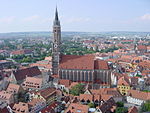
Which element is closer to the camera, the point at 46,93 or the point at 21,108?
the point at 21,108

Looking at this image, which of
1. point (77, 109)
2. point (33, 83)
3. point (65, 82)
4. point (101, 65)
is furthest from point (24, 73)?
point (77, 109)

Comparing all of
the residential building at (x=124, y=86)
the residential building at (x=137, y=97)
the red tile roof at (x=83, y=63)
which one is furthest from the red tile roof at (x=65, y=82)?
the residential building at (x=137, y=97)

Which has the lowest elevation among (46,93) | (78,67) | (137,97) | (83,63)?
(137,97)

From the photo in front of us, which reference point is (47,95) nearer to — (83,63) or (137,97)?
(83,63)

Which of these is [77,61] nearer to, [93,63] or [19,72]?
[93,63]

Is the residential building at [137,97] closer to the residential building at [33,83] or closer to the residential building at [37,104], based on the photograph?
the residential building at [37,104]

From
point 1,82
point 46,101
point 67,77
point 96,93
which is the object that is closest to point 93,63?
point 67,77

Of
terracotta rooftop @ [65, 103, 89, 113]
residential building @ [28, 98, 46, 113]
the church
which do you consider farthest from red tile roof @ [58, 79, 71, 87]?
terracotta rooftop @ [65, 103, 89, 113]

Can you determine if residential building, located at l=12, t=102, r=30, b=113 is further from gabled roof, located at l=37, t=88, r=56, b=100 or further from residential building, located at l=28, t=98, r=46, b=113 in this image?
gabled roof, located at l=37, t=88, r=56, b=100
